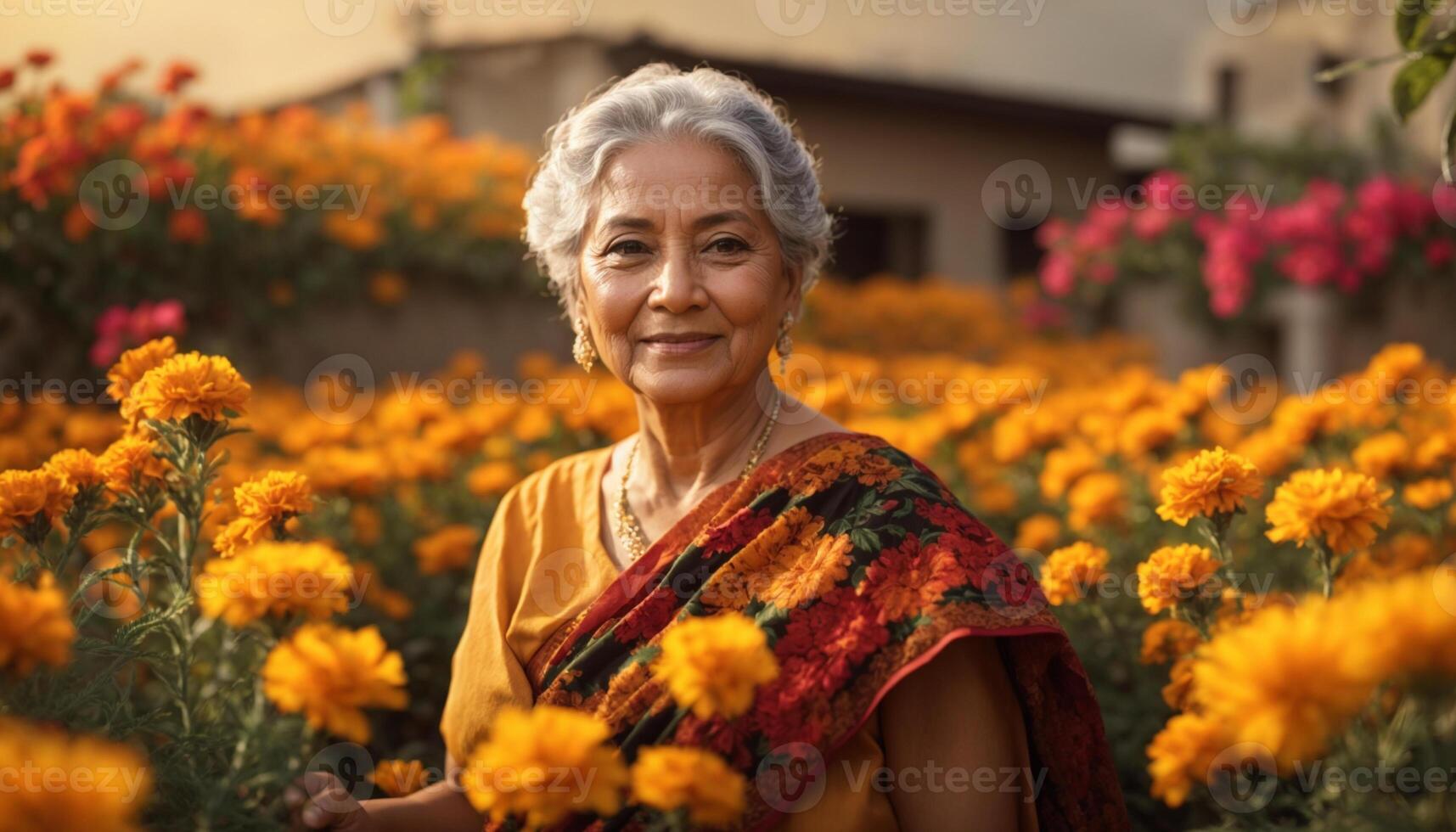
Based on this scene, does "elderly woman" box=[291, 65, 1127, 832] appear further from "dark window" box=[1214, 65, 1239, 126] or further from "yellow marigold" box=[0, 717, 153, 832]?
"dark window" box=[1214, 65, 1239, 126]

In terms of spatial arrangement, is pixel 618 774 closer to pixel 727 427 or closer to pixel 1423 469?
pixel 727 427

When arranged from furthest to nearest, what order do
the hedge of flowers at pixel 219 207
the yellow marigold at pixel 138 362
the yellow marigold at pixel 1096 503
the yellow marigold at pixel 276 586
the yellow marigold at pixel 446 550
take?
the hedge of flowers at pixel 219 207 < the yellow marigold at pixel 446 550 < the yellow marigold at pixel 1096 503 < the yellow marigold at pixel 138 362 < the yellow marigold at pixel 276 586

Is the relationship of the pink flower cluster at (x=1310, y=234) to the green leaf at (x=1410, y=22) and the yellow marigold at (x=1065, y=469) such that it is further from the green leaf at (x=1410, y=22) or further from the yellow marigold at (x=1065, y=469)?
the green leaf at (x=1410, y=22)

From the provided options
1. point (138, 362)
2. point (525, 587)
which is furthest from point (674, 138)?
point (138, 362)

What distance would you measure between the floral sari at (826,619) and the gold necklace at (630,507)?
0.10m

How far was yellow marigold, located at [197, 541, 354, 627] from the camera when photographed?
1.31 m

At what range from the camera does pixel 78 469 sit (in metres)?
1.77

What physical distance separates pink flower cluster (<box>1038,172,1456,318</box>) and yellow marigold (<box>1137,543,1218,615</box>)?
5.29 m

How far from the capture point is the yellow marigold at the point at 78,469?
5.73 feet

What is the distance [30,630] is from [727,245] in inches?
49.3

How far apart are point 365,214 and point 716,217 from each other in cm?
378

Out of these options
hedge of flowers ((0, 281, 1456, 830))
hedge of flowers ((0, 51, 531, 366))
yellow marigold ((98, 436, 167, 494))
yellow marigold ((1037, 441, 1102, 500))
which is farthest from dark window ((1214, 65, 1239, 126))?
yellow marigold ((98, 436, 167, 494))

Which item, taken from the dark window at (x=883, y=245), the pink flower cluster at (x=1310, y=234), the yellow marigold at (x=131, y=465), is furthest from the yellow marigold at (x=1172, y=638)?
the dark window at (x=883, y=245)

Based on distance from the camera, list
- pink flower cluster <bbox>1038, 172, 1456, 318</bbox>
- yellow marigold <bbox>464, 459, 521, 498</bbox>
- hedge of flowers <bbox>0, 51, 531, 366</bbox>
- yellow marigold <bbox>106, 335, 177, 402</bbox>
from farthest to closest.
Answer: pink flower cluster <bbox>1038, 172, 1456, 318</bbox>, hedge of flowers <bbox>0, 51, 531, 366</bbox>, yellow marigold <bbox>464, 459, 521, 498</bbox>, yellow marigold <bbox>106, 335, 177, 402</bbox>
